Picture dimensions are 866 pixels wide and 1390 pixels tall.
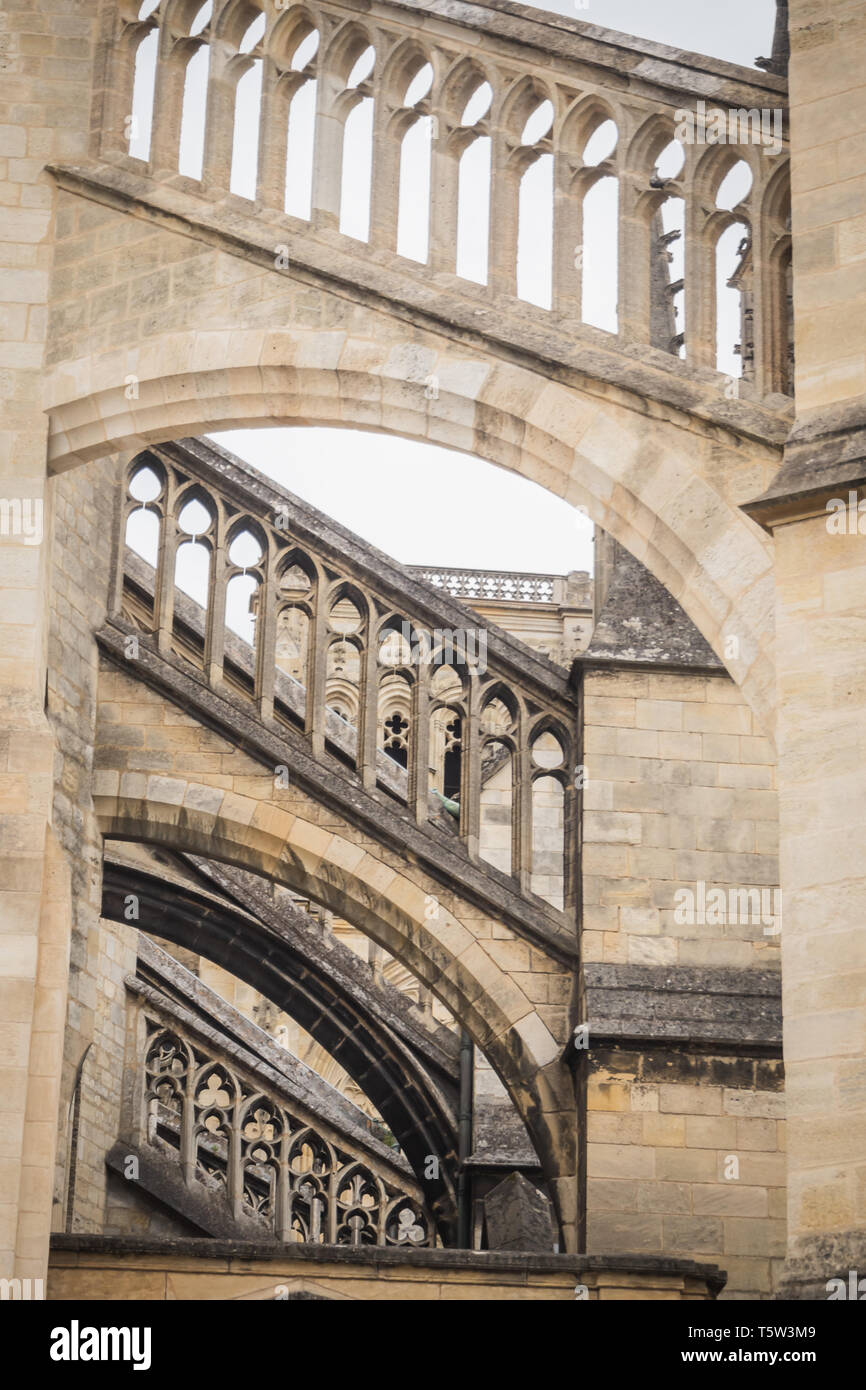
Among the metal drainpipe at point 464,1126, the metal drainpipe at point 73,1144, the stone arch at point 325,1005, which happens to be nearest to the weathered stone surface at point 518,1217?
the metal drainpipe at point 464,1126

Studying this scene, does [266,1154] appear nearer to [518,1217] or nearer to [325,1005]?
[325,1005]

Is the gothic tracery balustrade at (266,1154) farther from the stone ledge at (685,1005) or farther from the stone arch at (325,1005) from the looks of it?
the stone ledge at (685,1005)

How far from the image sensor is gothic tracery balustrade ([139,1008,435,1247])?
41.7 ft

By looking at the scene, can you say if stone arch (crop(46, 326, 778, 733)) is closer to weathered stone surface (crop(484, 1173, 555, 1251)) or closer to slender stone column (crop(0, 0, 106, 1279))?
slender stone column (crop(0, 0, 106, 1279))

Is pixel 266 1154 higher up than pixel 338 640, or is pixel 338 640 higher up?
pixel 338 640

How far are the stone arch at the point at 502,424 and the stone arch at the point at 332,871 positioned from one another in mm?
2442

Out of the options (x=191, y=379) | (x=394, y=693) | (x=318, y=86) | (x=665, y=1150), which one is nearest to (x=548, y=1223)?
(x=665, y=1150)

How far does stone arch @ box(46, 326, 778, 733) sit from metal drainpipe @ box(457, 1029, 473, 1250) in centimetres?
426

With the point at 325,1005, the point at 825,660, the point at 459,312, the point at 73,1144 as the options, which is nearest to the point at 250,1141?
the point at 325,1005

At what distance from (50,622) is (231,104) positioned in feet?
8.68

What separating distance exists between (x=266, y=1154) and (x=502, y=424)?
609 centimetres

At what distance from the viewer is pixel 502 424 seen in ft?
26.7

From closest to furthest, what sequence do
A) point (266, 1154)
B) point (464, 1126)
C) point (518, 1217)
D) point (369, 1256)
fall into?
1. point (369, 1256)
2. point (518, 1217)
3. point (464, 1126)
4. point (266, 1154)

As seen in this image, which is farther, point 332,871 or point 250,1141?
point 250,1141
